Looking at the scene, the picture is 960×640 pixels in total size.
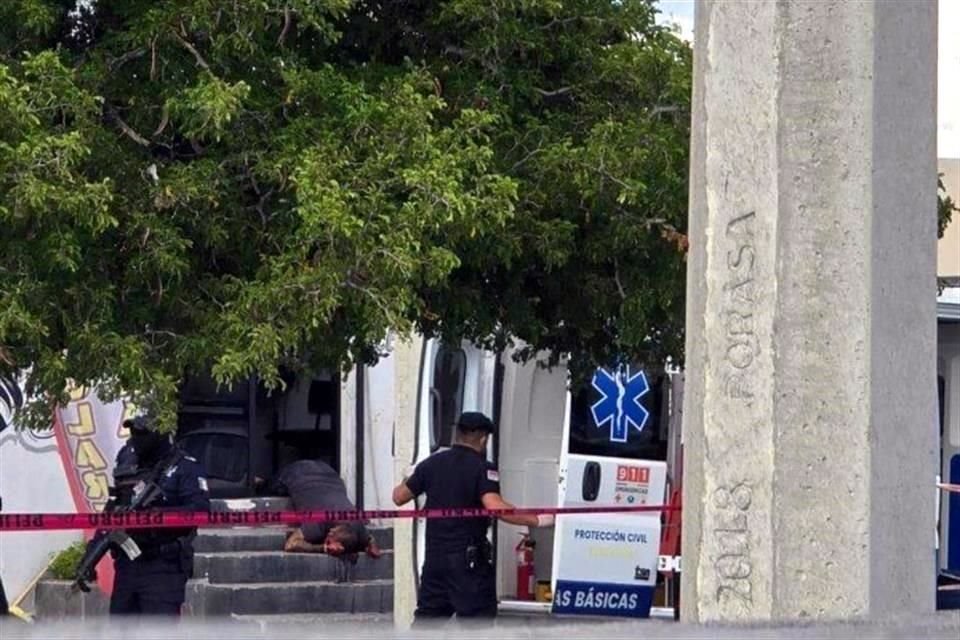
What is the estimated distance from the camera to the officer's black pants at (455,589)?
35.3ft

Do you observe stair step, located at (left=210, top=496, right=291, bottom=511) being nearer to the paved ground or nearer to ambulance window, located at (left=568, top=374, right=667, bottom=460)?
ambulance window, located at (left=568, top=374, right=667, bottom=460)

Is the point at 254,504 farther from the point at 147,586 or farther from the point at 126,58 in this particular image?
the point at 126,58

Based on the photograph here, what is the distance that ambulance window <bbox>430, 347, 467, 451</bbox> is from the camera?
13.4 m

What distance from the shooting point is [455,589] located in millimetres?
10766

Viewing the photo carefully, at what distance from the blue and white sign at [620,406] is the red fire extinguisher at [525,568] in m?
1.15

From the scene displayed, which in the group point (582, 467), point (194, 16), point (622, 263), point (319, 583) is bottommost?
point (319, 583)

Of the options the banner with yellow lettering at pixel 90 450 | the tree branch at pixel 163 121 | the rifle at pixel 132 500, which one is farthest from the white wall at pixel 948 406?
the tree branch at pixel 163 121

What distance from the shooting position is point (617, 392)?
13883 millimetres

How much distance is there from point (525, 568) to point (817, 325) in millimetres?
7859

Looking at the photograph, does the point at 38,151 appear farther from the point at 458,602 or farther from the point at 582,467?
the point at 582,467

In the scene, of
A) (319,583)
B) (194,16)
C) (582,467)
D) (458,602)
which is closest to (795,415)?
(194,16)

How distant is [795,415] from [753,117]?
41.4 inches

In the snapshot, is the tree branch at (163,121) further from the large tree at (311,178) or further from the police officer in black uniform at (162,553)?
the police officer in black uniform at (162,553)

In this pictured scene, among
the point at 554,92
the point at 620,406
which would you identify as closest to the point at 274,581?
the point at 620,406
